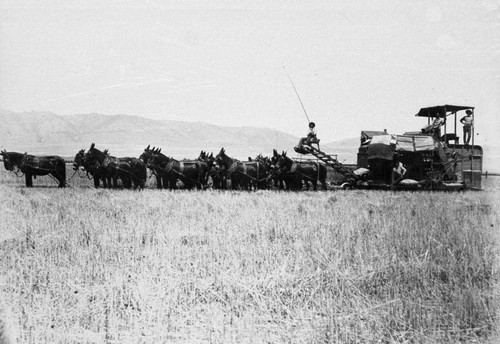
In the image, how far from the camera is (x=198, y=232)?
7.95 meters

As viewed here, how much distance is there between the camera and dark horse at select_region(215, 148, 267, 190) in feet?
70.7

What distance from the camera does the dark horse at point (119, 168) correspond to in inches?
863

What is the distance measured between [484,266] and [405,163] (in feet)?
52.1

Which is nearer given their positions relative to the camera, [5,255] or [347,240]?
[5,255]

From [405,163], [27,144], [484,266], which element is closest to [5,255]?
[484,266]

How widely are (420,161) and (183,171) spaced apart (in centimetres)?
1084

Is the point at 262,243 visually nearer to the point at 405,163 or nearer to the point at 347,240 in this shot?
the point at 347,240

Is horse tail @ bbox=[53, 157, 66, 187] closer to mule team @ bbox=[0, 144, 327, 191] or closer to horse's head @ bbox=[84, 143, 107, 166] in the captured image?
mule team @ bbox=[0, 144, 327, 191]

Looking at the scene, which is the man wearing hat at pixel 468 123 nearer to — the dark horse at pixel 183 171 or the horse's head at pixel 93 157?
the dark horse at pixel 183 171

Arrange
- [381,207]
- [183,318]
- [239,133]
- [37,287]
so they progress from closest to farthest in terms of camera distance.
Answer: [183,318], [37,287], [381,207], [239,133]

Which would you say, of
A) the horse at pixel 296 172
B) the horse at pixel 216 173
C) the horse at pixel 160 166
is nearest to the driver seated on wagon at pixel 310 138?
the horse at pixel 296 172

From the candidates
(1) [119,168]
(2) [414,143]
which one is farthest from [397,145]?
(1) [119,168]

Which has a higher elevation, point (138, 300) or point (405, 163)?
point (405, 163)

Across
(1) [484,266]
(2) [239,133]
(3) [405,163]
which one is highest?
(2) [239,133]
